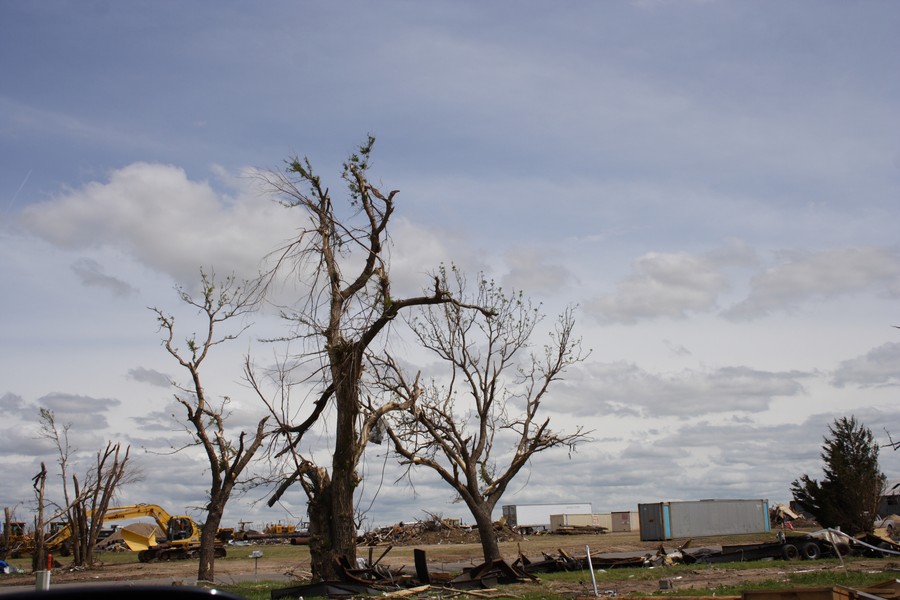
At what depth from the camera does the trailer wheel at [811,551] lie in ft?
89.0

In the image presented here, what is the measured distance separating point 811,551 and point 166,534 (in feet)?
120

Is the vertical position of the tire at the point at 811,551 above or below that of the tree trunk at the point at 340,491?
below

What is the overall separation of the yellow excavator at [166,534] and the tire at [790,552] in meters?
30.2

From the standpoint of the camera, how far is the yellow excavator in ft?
151

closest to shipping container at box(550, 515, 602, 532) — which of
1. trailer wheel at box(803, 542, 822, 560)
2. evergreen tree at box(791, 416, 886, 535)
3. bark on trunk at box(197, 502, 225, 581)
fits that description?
evergreen tree at box(791, 416, 886, 535)

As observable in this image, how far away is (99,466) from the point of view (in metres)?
38.8

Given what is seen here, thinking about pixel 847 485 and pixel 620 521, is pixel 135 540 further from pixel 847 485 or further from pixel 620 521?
pixel 620 521

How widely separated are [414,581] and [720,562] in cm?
1291

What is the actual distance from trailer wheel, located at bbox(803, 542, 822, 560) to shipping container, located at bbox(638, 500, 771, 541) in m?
26.8

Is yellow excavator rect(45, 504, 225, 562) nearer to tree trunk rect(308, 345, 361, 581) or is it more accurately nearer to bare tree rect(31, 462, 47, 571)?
bare tree rect(31, 462, 47, 571)

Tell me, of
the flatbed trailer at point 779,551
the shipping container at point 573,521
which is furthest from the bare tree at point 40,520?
the shipping container at point 573,521

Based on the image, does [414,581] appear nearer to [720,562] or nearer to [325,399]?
[325,399]

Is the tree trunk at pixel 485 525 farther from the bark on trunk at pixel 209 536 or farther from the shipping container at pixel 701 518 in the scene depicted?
the shipping container at pixel 701 518

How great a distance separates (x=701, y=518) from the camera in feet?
185
